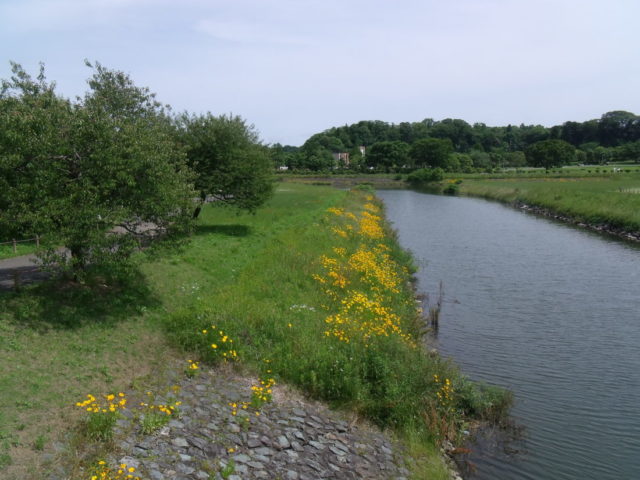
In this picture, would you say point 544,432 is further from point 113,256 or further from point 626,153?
point 626,153

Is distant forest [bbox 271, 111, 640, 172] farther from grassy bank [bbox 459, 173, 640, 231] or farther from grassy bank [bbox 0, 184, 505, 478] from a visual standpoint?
grassy bank [bbox 0, 184, 505, 478]

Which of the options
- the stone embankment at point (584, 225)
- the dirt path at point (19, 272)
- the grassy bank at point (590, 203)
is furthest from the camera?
the grassy bank at point (590, 203)

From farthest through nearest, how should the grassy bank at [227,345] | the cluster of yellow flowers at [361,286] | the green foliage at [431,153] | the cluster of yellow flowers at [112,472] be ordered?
the green foliage at [431,153] → the cluster of yellow flowers at [361,286] → the grassy bank at [227,345] → the cluster of yellow flowers at [112,472]

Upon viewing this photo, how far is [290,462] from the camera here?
33.0 ft

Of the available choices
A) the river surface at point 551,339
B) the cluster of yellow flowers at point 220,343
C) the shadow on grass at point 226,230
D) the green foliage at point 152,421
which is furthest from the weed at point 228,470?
the shadow on grass at point 226,230

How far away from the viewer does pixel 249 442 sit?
10367mm

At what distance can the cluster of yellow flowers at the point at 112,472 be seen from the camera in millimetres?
8172

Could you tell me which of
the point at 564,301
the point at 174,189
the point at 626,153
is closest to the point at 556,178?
the point at 626,153

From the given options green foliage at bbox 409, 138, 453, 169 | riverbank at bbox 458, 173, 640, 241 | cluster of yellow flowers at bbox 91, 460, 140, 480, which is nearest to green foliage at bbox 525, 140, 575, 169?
green foliage at bbox 409, 138, 453, 169

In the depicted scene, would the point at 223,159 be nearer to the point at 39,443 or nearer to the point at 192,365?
the point at 192,365

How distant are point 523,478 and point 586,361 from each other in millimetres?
7688

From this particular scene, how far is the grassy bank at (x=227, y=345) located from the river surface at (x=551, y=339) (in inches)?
69.2

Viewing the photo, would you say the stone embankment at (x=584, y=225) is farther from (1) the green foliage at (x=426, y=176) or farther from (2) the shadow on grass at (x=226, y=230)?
(1) the green foliage at (x=426, y=176)

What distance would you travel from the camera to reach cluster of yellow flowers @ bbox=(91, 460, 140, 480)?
322 inches
